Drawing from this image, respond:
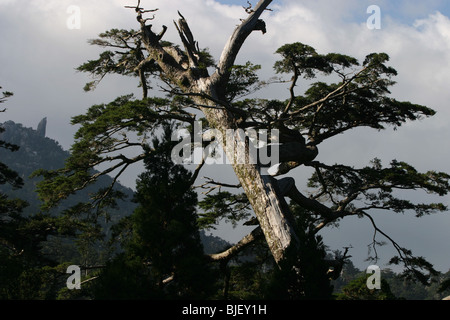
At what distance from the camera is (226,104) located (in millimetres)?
10273

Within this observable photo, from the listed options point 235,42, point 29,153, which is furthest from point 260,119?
point 29,153

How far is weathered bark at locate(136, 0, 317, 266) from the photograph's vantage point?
961 cm

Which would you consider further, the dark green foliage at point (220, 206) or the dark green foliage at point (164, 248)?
the dark green foliage at point (220, 206)

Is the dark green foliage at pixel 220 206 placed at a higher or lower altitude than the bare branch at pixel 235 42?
lower

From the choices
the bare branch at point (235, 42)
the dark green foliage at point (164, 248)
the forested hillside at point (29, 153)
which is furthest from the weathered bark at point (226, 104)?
the forested hillside at point (29, 153)

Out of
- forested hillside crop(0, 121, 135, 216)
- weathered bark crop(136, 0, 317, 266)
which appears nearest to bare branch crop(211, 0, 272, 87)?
weathered bark crop(136, 0, 317, 266)

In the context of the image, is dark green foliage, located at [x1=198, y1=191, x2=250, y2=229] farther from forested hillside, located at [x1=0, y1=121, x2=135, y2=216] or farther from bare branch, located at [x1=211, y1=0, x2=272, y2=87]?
forested hillside, located at [x1=0, y1=121, x2=135, y2=216]

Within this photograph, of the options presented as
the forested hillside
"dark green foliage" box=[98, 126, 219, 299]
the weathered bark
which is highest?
the forested hillside

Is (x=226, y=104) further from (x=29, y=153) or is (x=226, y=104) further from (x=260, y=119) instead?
(x=29, y=153)

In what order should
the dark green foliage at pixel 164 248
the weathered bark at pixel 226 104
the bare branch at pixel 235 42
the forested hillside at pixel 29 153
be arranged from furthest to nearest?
the forested hillside at pixel 29 153
the bare branch at pixel 235 42
the weathered bark at pixel 226 104
the dark green foliage at pixel 164 248

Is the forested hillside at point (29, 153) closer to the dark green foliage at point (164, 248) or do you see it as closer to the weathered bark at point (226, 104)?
the weathered bark at point (226, 104)

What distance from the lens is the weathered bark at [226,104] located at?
9.61m

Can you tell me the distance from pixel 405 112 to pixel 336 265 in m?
5.81
